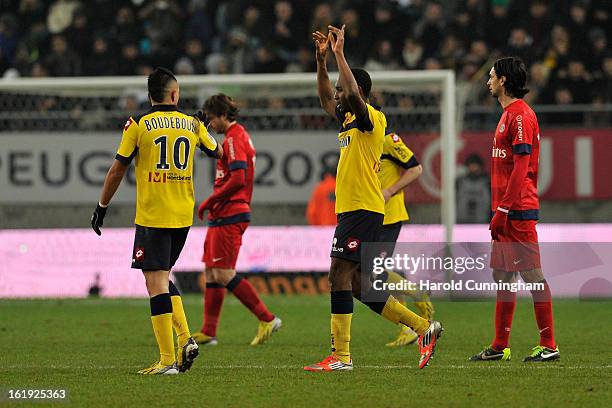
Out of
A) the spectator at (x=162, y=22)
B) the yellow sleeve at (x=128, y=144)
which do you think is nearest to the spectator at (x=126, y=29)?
the spectator at (x=162, y=22)

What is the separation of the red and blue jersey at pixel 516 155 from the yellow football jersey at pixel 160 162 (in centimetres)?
228

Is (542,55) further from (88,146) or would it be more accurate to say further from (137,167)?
(137,167)

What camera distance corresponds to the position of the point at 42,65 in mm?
19547

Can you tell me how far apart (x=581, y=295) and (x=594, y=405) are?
848 centimetres

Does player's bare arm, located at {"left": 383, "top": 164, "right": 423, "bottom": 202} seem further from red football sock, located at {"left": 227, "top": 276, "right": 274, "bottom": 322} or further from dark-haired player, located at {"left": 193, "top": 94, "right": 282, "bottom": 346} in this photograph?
red football sock, located at {"left": 227, "top": 276, "right": 274, "bottom": 322}

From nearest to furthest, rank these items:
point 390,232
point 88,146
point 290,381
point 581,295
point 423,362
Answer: point 290,381 < point 423,362 < point 390,232 < point 581,295 < point 88,146

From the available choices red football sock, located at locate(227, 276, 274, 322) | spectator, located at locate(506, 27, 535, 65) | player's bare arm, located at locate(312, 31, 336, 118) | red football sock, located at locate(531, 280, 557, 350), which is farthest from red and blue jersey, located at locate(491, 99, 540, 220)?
spectator, located at locate(506, 27, 535, 65)

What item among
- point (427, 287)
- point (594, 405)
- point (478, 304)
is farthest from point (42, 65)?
point (594, 405)

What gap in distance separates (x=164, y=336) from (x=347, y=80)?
2.17 meters

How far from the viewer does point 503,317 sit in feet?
28.1

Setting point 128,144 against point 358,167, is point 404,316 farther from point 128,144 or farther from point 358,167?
point 128,144

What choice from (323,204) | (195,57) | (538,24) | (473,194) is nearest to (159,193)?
(323,204)

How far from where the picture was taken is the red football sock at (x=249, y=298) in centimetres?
1058

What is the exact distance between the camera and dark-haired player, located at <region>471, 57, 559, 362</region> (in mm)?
8367
